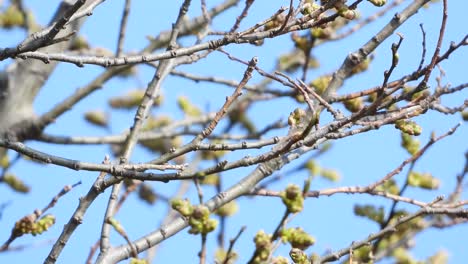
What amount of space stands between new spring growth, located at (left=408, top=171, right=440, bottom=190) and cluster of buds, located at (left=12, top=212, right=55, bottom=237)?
1.90 m

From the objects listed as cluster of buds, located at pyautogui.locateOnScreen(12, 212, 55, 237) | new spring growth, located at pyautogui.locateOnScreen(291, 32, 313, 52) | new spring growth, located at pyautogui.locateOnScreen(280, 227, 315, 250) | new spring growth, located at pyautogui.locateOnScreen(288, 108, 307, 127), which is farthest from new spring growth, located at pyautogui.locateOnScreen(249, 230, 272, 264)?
new spring growth, located at pyautogui.locateOnScreen(291, 32, 313, 52)

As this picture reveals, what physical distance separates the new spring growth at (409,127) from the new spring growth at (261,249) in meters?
0.88

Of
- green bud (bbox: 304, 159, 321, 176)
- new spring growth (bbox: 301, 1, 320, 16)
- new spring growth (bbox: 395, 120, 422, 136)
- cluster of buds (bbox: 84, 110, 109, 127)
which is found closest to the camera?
new spring growth (bbox: 301, 1, 320, 16)

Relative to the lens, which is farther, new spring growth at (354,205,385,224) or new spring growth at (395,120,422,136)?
new spring growth at (354,205,385,224)

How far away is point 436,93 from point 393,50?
39 cm

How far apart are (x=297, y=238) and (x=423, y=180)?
6.93ft

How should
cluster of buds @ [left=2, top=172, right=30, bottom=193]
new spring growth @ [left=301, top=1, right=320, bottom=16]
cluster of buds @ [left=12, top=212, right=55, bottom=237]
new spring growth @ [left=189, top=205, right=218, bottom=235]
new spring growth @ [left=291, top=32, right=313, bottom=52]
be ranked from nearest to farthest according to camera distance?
1. new spring growth @ [left=189, top=205, right=218, bottom=235]
2. new spring growth @ [left=301, top=1, right=320, bottom=16]
3. cluster of buds @ [left=12, top=212, right=55, bottom=237]
4. new spring growth @ [left=291, top=32, right=313, bottom=52]
5. cluster of buds @ [left=2, top=172, right=30, bottom=193]

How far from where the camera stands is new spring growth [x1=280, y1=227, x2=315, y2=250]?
2.14 m

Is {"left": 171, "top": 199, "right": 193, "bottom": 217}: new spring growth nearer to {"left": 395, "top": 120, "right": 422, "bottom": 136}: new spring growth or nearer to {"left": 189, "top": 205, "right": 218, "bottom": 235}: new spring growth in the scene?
{"left": 189, "top": 205, "right": 218, "bottom": 235}: new spring growth

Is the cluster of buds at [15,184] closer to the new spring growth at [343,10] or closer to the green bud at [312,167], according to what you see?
the green bud at [312,167]

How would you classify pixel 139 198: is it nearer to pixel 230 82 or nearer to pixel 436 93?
pixel 230 82

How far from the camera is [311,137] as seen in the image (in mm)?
2396

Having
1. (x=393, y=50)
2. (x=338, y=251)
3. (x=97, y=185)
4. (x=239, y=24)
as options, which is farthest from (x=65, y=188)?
(x=393, y=50)

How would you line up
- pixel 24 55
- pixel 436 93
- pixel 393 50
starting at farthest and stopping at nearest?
pixel 436 93, pixel 393 50, pixel 24 55
